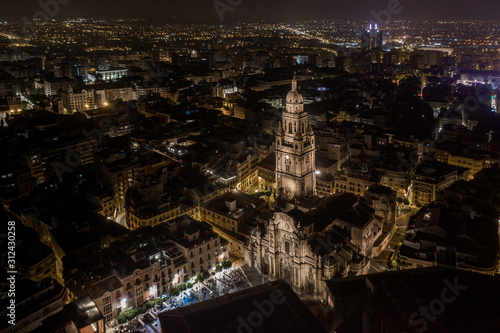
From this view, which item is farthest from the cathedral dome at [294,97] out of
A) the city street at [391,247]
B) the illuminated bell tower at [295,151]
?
the city street at [391,247]

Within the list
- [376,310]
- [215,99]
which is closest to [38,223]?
[376,310]

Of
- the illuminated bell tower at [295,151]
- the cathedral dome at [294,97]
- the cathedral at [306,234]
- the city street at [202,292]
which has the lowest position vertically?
the city street at [202,292]

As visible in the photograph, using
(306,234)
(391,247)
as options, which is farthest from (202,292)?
(391,247)

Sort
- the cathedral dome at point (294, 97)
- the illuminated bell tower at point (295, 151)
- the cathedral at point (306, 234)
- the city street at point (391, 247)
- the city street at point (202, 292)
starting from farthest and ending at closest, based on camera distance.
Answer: the illuminated bell tower at point (295, 151), the cathedral dome at point (294, 97), the city street at point (391, 247), the cathedral at point (306, 234), the city street at point (202, 292)

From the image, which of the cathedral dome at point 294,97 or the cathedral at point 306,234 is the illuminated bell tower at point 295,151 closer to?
the cathedral dome at point 294,97

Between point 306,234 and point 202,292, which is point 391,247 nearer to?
point 306,234

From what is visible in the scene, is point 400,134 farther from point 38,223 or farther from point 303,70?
point 303,70
